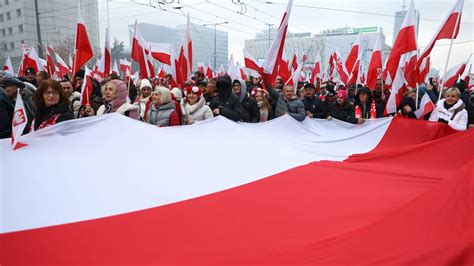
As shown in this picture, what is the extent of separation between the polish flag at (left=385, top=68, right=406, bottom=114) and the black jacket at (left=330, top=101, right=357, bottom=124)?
0.61m

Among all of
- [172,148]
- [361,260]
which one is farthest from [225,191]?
[361,260]

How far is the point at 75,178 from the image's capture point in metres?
2.66

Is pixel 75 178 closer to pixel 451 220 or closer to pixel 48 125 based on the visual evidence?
pixel 48 125

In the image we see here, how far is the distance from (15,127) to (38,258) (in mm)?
1478

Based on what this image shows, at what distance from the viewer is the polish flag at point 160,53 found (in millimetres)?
8258

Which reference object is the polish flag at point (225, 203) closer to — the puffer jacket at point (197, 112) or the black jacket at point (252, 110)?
the puffer jacket at point (197, 112)

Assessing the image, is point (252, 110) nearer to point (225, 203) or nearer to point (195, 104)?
point (195, 104)

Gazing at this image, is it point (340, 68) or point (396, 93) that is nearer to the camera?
point (396, 93)

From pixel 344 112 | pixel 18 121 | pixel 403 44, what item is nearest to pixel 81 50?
pixel 18 121

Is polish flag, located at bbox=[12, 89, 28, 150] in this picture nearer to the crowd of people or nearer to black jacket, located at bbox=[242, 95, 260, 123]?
the crowd of people

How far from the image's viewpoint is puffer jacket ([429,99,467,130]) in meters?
4.78

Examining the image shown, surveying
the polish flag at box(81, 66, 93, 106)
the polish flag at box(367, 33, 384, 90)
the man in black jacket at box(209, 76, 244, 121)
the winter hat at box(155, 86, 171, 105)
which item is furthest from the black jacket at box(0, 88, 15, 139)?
the polish flag at box(367, 33, 384, 90)

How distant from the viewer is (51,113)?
3.29 meters

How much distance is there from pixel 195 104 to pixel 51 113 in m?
1.90
